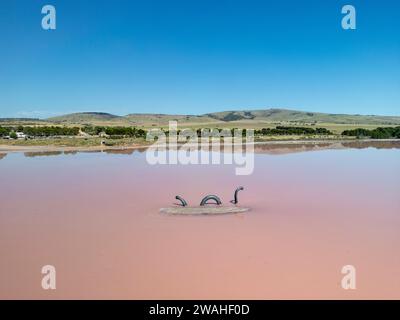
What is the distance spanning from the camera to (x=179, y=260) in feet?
22.4

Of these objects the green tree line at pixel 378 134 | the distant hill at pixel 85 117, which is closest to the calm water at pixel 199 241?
the green tree line at pixel 378 134

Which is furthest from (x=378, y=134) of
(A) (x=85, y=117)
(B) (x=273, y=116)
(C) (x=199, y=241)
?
(A) (x=85, y=117)

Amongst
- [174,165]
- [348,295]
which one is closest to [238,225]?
[348,295]

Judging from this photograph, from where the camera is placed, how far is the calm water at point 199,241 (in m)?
5.84

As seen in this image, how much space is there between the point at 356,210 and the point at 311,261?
3904mm

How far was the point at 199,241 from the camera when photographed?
7633 mm

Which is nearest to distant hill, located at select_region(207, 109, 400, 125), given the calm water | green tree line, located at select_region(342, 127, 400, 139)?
green tree line, located at select_region(342, 127, 400, 139)

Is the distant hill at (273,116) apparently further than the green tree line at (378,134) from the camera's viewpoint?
Yes

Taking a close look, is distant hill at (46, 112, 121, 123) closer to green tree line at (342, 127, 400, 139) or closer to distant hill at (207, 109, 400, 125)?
distant hill at (207, 109, 400, 125)

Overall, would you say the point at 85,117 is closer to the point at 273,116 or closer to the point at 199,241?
the point at 273,116

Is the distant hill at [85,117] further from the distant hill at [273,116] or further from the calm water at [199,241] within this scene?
the calm water at [199,241]

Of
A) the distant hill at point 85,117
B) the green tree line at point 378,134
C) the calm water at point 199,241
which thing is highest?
the distant hill at point 85,117
